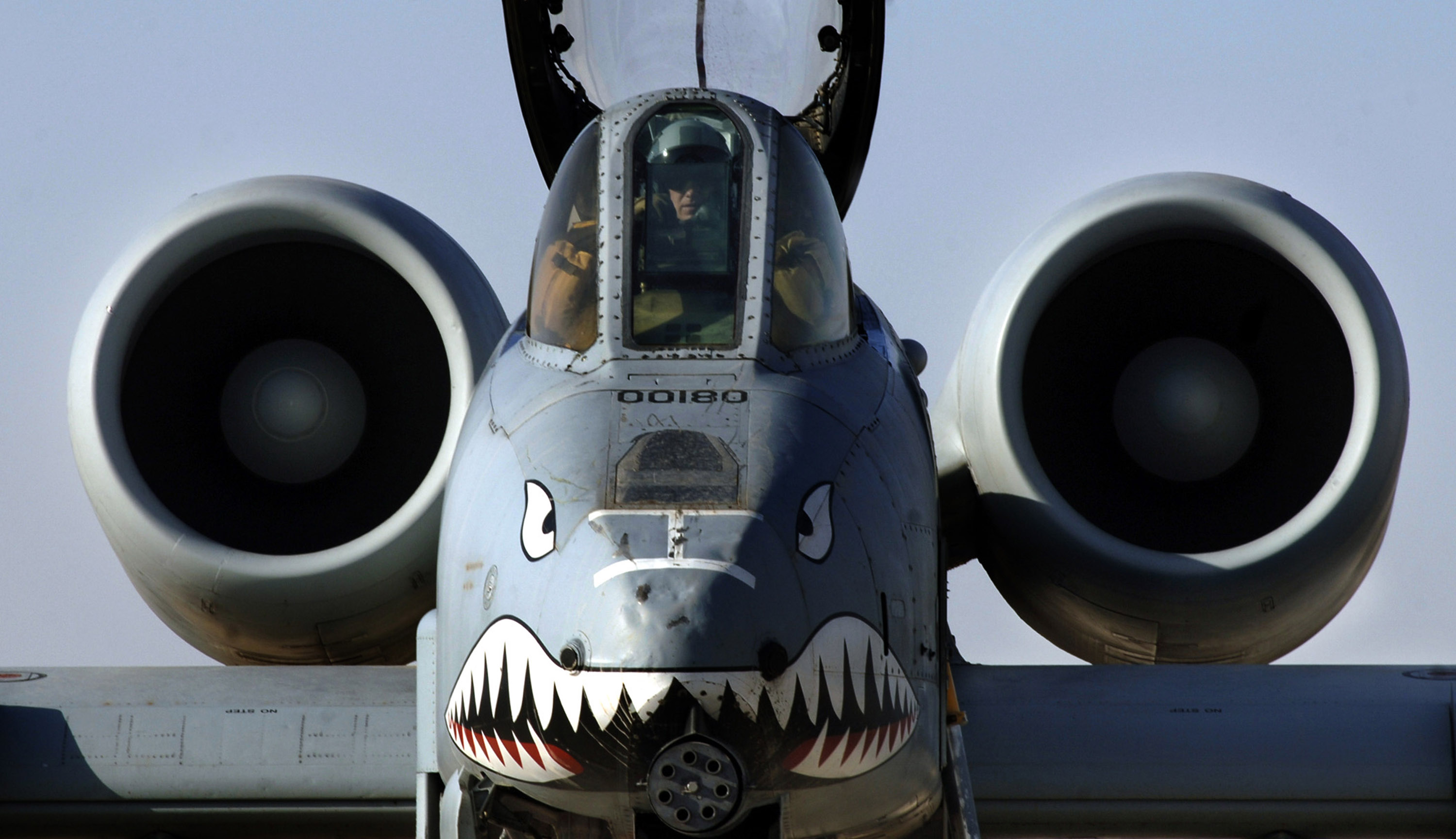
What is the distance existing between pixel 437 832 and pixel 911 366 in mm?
2248

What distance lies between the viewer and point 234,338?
6895 millimetres

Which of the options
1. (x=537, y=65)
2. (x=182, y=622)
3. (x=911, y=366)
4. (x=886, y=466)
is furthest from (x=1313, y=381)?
(x=182, y=622)

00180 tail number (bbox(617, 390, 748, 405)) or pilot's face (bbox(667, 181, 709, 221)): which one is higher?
pilot's face (bbox(667, 181, 709, 221))

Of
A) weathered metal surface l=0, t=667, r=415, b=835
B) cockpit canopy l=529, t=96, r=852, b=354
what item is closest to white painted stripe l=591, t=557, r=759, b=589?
cockpit canopy l=529, t=96, r=852, b=354

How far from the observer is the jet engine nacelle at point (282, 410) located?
6.26 metres

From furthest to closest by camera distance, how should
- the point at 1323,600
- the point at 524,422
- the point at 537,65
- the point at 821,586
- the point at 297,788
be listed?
the point at 537,65 < the point at 1323,600 < the point at 297,788 < the point at 524,422 < the point at 821,586

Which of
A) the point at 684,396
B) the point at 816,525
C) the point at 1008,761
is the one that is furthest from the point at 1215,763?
the point at 684,396

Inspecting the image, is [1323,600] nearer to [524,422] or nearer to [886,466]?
[886,466]

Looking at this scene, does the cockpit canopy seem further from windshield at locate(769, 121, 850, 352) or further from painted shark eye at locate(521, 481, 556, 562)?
painted shark eye at locate(521, 481, 556, 562)

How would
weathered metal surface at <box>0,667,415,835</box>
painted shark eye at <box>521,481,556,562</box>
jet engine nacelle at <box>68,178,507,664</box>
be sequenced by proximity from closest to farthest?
painted shark eye at <box>521,481,556,562</box> → weathered metal surface at <box>0,667,415,835</box> → jet engine nacelle at <box>68,178,507,664</box>

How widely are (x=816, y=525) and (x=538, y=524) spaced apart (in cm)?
66

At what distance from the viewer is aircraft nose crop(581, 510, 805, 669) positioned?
3.53 metres

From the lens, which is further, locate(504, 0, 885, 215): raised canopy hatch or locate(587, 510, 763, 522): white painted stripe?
locate(504, 0, 885, 215): raised canopy hatch

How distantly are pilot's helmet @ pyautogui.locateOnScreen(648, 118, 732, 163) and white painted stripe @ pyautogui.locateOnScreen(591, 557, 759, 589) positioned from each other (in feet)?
5.26
